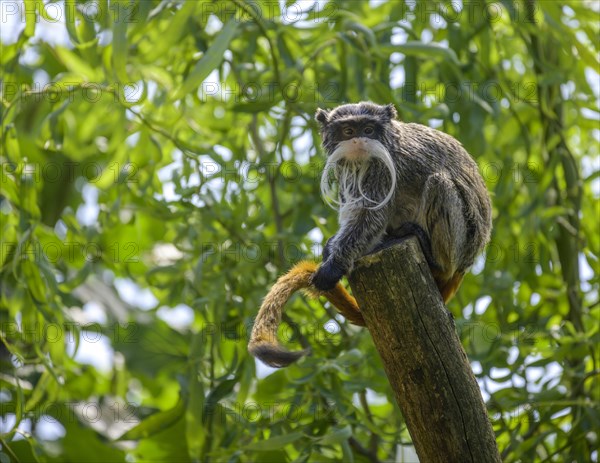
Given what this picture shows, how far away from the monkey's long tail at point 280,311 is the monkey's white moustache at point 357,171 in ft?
1.51

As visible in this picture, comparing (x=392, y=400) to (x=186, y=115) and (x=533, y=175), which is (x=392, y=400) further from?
(x=186, y=115)

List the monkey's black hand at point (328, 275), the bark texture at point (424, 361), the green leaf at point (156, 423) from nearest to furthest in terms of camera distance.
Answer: the bark texture at point (424, 361) → the monkey's black hand at point (328, 275) → the green leaf at point (156, 423)

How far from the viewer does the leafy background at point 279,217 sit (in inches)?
193

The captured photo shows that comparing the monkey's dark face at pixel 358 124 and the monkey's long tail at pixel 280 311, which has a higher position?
the monkey's dark face at pixel 358 124

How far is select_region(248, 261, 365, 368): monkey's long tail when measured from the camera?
3.38 metres

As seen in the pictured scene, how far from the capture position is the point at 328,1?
215 inches

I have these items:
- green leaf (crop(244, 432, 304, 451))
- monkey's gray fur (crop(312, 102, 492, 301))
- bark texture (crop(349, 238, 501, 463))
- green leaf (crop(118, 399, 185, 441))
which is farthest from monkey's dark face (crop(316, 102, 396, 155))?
green leaf (crop(118, 399, 185, 441))

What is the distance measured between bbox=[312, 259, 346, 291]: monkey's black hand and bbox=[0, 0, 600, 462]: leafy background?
0.67 meters

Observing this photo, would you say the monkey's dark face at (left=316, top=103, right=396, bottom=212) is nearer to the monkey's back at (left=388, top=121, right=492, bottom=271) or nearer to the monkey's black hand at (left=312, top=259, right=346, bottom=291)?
the monkey's back at (left=388, top=121, right=492, bottom=271)

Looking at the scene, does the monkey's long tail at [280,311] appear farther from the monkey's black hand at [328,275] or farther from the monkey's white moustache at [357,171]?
the monkey's white moustache at [357,171]

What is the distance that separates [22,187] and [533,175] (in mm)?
3178

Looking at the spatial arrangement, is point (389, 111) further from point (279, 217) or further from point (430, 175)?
point (279, 217)

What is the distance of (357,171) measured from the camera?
4.40 metres

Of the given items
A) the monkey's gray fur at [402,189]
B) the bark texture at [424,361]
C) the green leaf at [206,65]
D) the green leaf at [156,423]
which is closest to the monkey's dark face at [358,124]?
the monkey's gray fur at [402,189]
